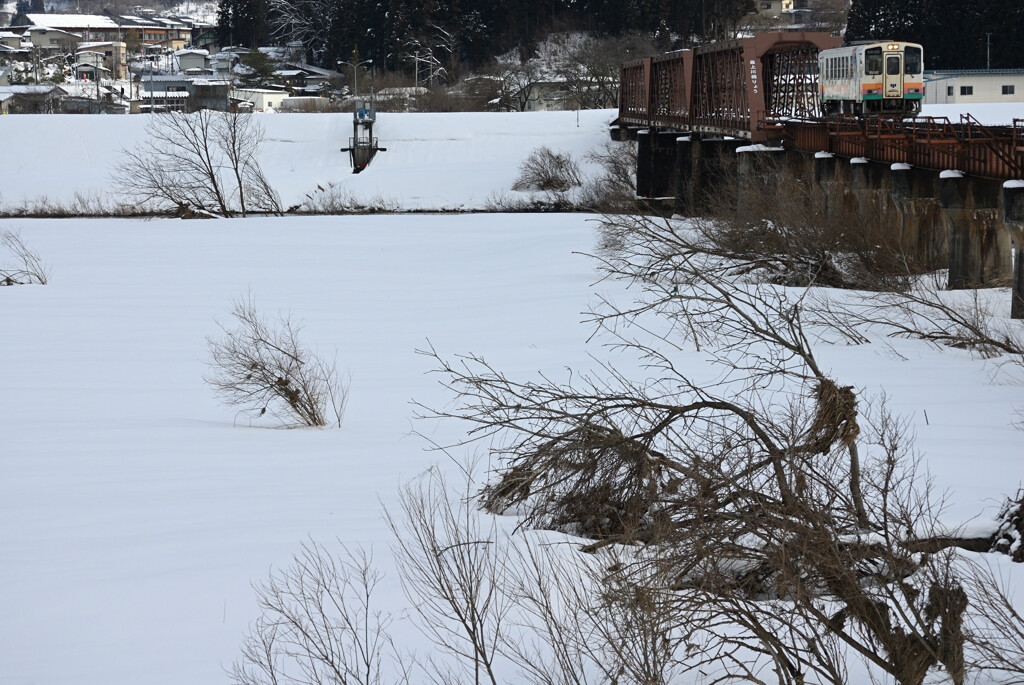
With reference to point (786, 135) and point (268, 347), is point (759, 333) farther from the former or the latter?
point (786, 135)

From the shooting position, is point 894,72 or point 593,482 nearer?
point 593,482

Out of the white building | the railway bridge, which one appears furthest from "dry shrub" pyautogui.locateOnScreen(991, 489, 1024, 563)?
the white building

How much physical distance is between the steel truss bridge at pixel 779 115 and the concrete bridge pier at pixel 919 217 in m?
0.49

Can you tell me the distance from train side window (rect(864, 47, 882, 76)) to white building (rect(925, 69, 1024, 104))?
43.6 metres

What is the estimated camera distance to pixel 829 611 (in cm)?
786

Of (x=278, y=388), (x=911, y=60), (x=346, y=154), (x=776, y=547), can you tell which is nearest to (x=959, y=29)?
(x=346, y=154)

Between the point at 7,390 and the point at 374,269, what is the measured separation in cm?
1976

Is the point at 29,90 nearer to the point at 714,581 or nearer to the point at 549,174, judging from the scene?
the point at 549,174

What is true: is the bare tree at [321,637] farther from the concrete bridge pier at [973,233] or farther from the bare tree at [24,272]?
the bare tree at [24,272]

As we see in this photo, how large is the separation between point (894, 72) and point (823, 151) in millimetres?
6270

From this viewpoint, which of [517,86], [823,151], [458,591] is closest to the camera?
[458,591]

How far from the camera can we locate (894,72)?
37.1 meters

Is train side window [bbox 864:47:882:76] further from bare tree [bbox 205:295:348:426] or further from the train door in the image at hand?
bare tree [bbox 205:295:348:426]

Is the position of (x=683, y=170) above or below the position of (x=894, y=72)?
below
